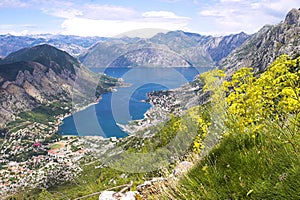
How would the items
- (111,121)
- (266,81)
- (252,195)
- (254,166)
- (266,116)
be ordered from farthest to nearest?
(111,121), (266,81), (266,116), (254,166), (252,195)

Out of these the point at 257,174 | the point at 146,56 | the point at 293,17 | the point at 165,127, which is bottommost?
the point at 165,127

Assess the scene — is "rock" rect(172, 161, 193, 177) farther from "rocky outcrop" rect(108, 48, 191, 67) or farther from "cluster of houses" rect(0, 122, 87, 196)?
"cluster of houses" rect(0, 122, 87, 196)

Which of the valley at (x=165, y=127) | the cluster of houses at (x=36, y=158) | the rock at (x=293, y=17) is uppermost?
the rock at (x=293, y=17)

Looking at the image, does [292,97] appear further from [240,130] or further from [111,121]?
[111,121]

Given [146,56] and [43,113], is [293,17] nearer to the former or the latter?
[146,56]

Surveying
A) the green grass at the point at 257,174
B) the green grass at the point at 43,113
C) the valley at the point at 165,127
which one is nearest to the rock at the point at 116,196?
the valley at the point at 165,127

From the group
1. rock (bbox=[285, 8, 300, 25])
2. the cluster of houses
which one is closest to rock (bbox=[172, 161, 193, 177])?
the cluster of houses

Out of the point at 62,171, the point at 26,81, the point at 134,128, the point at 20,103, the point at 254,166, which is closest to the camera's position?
the point at 254,166

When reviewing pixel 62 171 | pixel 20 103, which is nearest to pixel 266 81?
pixel 62 171

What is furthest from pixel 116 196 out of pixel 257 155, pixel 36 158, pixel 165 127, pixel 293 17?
pixel 293 17

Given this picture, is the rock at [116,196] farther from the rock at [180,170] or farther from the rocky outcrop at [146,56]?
the rocky outcrop at [146,56]

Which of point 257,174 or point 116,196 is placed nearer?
point 257,174
